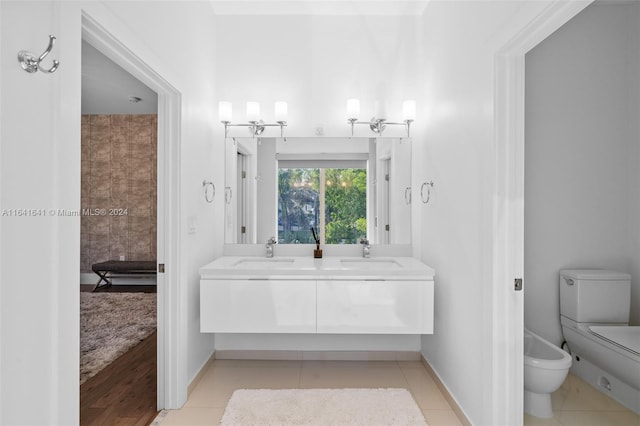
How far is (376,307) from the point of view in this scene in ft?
8.10

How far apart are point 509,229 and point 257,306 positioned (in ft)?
5.19

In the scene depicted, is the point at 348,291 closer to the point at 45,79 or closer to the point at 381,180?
the point at 381,180

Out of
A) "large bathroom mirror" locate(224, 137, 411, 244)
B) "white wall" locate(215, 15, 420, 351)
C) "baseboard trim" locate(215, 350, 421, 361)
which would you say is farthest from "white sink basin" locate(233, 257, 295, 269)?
"baseboard trim" locate(215, 350, 421, 361)

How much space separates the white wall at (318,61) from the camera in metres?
3.07

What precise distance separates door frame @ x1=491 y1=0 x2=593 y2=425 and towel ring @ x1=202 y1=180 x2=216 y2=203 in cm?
194

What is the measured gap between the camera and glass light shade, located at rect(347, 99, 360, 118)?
296 centimetres

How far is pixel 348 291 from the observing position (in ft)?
8.13

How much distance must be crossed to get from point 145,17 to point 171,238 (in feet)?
3.95

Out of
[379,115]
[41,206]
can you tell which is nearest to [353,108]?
[379,115]

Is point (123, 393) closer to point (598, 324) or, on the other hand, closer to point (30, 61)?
point (30, 61)

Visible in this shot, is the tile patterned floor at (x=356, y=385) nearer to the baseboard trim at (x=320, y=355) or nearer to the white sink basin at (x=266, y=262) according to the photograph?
the baseboard trim at (x=320, y=355)

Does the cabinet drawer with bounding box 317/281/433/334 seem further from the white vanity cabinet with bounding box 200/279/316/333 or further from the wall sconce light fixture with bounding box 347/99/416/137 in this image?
the wall sconce light fixture with bounding box 347/99/416/137

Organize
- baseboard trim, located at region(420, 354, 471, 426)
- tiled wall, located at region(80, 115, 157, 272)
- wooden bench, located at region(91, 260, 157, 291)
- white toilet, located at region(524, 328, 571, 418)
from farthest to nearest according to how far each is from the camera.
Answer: tiled wall, located at region(80, 115, 157, 272) → wooden bench, located at region(91, 260, 157, 291) → baseboard trim, located at region(420, 354, 471, 426) → white toilet, located at region(524, 328, 571, 418)

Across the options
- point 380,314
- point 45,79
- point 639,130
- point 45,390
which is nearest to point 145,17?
point 45,79
